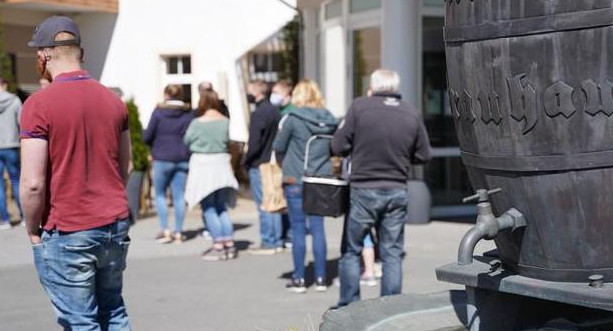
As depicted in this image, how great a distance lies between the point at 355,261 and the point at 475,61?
10.2 ft

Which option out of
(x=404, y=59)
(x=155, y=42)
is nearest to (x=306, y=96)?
(x=404, y=59)

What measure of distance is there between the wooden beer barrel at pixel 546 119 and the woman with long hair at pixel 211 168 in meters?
5.67

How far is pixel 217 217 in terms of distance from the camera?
8.88m

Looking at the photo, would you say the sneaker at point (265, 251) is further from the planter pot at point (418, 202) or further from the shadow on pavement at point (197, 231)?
the planter pot at point (418, 202)

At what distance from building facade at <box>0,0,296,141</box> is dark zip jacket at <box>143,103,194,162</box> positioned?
5.80 meters

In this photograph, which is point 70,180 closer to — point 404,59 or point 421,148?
point 421,148

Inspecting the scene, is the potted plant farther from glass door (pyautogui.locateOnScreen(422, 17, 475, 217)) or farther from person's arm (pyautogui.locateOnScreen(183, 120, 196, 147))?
glass door (pyautogui.locateOnScreen(422, 17, 475, 217))

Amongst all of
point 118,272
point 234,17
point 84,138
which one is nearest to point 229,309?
point 118,272

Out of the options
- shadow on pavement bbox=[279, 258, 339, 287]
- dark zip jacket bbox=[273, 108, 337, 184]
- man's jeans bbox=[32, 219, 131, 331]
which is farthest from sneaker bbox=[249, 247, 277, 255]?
man's jeans bbox=[32, 219, 131, 331]

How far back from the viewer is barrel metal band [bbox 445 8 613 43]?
284 cm

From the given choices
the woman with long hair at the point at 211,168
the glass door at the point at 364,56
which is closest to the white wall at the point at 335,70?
the glass door at the point at 364,56

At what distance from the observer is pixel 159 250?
9477mm

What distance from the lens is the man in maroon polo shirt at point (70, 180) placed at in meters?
3.86

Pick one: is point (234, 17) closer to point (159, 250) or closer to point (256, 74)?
point (256, 74)
